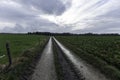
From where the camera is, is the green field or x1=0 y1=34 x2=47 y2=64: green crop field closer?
the green field

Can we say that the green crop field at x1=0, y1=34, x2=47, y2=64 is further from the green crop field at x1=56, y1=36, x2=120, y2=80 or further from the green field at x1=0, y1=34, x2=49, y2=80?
the green crop field at x1=56, y1=36, x2=120, y2=80

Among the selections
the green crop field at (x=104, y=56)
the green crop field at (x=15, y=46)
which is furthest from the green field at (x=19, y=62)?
the green crop field at (x=104, y=56)

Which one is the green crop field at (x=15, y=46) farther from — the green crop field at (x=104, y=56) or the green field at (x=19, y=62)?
the green crop field at (x=104, y=56)

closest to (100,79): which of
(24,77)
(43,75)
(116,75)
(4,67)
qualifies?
(116,75)

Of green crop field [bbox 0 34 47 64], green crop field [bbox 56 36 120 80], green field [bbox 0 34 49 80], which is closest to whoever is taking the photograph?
green field [bbox 0 34 49 80]

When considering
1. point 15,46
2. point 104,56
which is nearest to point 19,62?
point 104,56

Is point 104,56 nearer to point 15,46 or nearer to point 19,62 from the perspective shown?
point 19,62

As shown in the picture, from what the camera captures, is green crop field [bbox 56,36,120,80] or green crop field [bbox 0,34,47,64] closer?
green crop field [bbox 56,36,120,80]

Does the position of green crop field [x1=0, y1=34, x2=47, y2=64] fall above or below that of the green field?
below

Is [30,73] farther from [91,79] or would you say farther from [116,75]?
[116,75]

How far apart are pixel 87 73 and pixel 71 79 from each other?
6.70ft

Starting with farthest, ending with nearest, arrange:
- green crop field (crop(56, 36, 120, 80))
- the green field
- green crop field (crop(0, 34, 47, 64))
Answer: green crop field (crop(0, 34, 47, 64)) < green crop field (crop(56, 36, 120, 80)) < the green field

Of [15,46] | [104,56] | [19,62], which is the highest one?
[19,62]

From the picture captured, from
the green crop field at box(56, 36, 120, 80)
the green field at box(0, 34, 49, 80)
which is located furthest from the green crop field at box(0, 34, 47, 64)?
the green crop field at box(56, 36, 120, 80)
